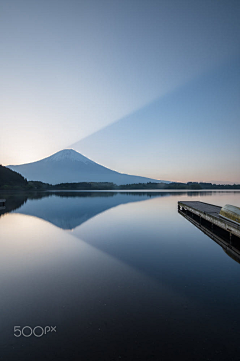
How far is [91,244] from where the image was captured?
823cm

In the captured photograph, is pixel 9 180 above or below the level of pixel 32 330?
above

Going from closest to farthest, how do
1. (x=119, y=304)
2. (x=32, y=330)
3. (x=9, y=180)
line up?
1. (x=32, y=330)
2. (x=119, y=304)
3. (x=9, y=180)

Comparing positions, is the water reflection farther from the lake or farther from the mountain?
the mountain

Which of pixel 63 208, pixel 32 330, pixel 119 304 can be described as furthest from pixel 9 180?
pixel 119 304

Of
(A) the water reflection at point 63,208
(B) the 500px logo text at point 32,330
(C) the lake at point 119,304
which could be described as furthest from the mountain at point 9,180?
(B) the 500px logo text at point 32,330

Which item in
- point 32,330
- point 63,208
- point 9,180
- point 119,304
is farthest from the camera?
point 9,180

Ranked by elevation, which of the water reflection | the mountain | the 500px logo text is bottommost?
the water reflection

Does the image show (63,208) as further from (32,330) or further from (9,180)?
(9,180)

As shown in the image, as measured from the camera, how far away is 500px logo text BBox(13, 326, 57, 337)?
10.1 feet

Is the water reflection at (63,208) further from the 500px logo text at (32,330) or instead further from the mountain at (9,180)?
the mountain at (9,180)

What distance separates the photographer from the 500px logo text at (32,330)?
308cm

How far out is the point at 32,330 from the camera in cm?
315

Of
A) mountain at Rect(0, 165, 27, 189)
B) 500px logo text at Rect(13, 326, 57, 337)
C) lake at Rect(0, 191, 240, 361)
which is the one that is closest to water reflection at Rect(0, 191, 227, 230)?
lake at Rect(0, 191, 240, 361)

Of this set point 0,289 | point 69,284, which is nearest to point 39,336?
point 69,284
